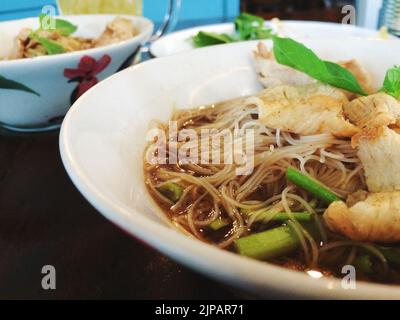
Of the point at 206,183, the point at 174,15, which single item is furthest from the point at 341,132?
the point at 174,15

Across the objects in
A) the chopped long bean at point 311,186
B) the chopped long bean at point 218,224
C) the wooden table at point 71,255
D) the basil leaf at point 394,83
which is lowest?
the wooden table at point 71,255

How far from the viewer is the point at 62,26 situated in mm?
1974

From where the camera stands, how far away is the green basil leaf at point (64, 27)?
6.34 feet

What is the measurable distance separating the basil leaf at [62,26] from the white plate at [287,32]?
42cm

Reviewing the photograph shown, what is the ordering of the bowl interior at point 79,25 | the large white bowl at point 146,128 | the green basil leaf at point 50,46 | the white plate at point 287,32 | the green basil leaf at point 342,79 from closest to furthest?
the large white bowl at point 146,128 → the green basil leaf at point 342,79 → the green basil leaf at point 50,46 → the bowl interior at point 79,25 → the white plate at point 287,32

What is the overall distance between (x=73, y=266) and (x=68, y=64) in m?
0.77

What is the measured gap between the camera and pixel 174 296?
2.89ft

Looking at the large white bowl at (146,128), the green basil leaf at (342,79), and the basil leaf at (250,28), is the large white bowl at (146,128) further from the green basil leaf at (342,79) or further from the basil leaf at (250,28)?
the basil leaf at (250,28)

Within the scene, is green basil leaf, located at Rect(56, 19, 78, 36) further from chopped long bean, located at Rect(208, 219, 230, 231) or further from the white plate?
chopped long bean, located at Rect(208, 219, 230, 231)

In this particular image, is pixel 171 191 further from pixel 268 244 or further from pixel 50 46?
pixel 50 46

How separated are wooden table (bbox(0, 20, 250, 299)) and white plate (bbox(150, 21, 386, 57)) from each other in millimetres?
1111

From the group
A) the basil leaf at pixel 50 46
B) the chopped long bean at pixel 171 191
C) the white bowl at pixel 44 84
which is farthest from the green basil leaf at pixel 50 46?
the chopped long bean at pixel 171 191

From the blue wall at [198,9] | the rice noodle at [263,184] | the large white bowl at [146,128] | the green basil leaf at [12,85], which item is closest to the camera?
the large white bowl at [146,128]

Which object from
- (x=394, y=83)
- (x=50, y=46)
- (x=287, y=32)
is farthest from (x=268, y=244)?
(x=287, y=32)
